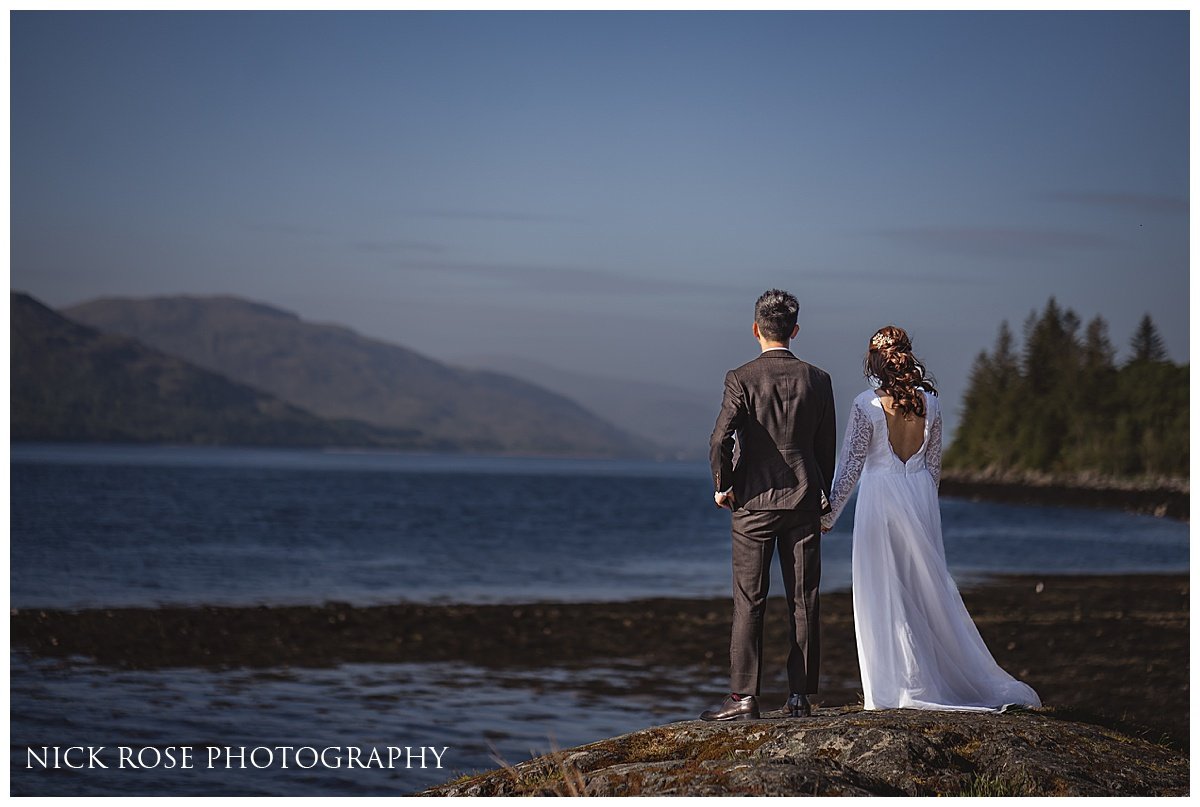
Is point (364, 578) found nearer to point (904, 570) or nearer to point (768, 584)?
point (904, 570)

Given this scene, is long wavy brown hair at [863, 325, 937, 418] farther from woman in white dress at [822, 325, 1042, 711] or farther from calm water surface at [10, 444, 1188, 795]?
calm water surface at [10, 444, 1188, 795]

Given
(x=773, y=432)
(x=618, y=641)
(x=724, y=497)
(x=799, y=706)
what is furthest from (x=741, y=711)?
(x=618, y=641)

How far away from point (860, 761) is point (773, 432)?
182 centimetres

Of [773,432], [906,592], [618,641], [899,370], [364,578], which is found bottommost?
[364,578]

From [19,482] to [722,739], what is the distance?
95.3 meters

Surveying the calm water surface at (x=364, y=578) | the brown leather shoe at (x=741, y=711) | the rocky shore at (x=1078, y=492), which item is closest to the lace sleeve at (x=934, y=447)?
the brown leather shoe at (x=741, y=711)

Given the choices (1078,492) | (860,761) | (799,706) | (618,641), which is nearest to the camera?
(860,761)

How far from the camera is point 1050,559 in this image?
40.9 metres

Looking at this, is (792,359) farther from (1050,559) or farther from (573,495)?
(573,495)

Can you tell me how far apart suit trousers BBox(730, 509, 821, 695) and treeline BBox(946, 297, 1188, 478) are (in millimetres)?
98313

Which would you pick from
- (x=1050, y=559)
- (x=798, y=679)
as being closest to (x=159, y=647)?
(x=798, y=679)

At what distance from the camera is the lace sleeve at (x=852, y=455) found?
25.5ft

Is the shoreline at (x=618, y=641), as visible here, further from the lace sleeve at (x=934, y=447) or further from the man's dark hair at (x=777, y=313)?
the man's dark hair at (x=777, y=313)

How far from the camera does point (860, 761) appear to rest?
262 inches
